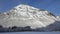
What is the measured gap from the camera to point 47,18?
6580 inches

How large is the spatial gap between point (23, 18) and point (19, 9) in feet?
45.8

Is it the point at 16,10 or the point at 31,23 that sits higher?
the point at 16,10

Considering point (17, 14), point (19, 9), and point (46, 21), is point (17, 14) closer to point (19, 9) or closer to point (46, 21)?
point (19, 9)

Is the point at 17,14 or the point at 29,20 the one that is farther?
the point at 17,14

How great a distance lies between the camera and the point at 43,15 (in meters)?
167

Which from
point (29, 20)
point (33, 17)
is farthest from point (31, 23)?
point (33, 17)

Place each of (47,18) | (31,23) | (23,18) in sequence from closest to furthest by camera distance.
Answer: (31,23) → (23,18) → (47,18)

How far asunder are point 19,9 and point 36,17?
15471 millimetres

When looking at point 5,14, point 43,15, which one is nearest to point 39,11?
point 43,15

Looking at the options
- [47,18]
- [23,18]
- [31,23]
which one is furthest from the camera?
[47,18]

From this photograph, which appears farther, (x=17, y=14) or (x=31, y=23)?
(x=17, y=14)

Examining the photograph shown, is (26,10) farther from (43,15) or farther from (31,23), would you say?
(31,23)

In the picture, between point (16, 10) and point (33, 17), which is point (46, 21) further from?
point (16, 10)

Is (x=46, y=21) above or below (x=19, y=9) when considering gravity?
below
